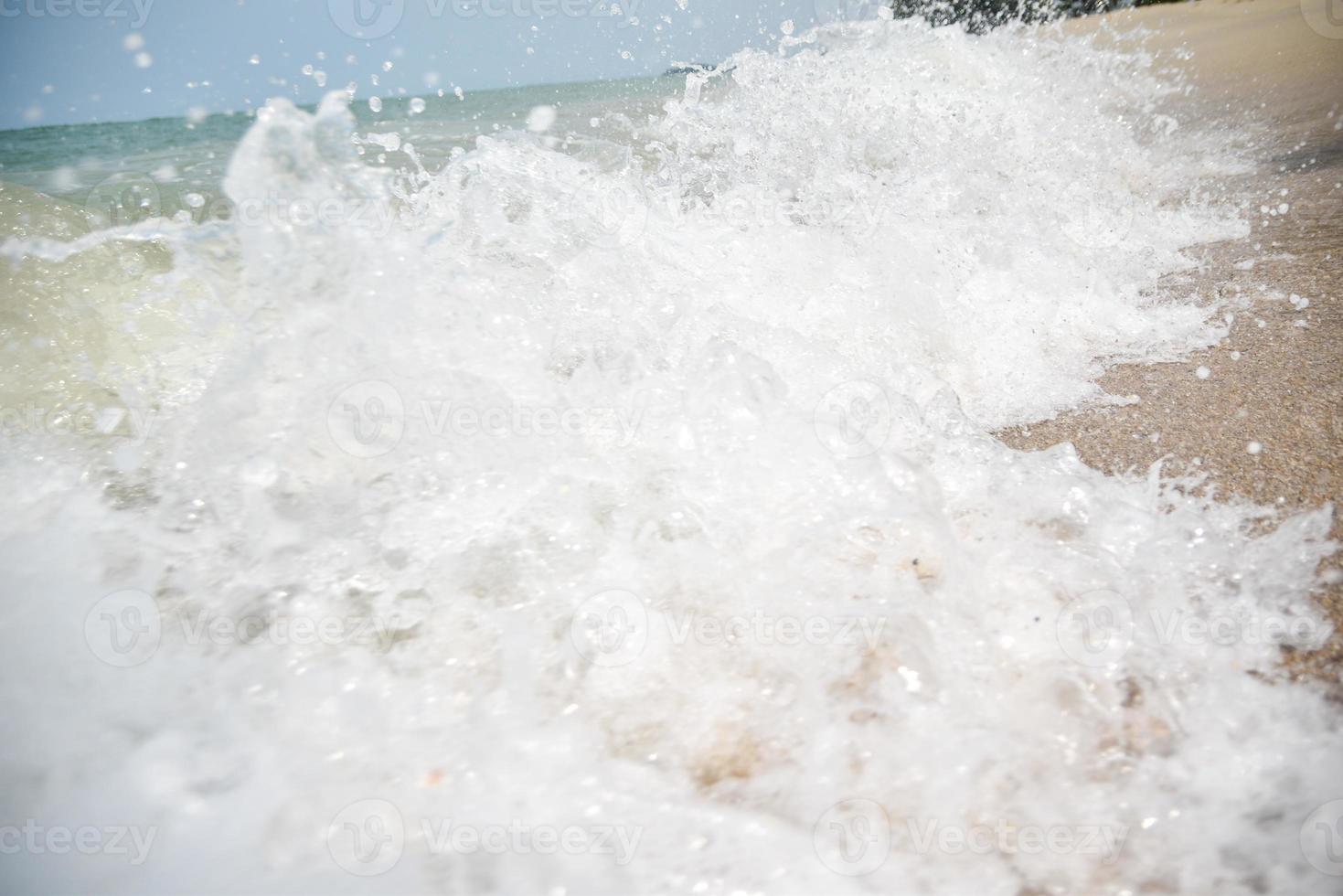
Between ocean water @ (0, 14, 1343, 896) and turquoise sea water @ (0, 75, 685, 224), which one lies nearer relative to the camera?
ocean water @ (0, 14, 1343, 896)

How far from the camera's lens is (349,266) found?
178 cm

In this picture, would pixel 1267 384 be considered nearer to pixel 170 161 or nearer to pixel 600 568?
pixel 600 568

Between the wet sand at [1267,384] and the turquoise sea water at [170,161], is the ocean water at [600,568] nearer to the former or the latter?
the wet sand at [1267,384]

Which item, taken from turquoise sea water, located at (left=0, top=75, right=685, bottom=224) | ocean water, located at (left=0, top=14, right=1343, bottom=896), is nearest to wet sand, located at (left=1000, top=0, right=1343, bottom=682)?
ocean water, located at (left=0, top=14, right=1343, bottom=896)

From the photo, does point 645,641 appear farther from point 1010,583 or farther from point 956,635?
point 1010,583

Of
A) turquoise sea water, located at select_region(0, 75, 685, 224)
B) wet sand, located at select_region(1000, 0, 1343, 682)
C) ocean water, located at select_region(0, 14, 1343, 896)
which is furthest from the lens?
turquoise sea water, located at select_region(0, 75, 685, 224)

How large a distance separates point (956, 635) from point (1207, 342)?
155cm

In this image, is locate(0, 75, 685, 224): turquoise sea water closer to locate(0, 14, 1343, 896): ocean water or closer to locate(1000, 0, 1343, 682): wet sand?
locate(0, 14, 1343, 896): ocean water

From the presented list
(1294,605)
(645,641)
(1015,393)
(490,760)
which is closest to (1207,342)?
(1015,393)

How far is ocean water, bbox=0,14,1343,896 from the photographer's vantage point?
0.91 m

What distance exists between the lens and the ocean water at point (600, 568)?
35.9 inches

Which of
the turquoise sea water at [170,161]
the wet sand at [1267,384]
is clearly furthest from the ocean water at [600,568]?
the turquoise sea water at [170,161]

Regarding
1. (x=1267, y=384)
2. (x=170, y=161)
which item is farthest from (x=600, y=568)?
(x=170, y=161)

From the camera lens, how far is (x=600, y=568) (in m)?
1.33
